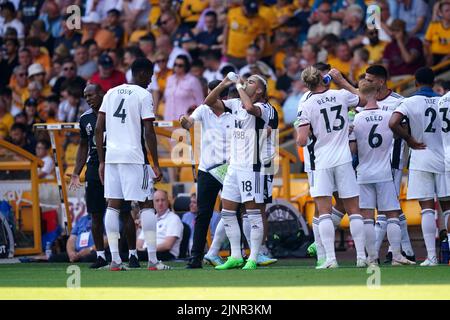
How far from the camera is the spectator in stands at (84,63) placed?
24.8 meters

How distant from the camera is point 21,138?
22562 mm

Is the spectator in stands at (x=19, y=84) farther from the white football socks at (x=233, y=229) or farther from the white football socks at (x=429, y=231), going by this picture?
the white football socks at (x=429, y=231)

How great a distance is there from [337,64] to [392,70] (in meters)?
1.01

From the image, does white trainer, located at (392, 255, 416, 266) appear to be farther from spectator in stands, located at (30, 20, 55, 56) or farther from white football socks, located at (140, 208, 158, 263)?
spectator in stands, located at (30, 20, 55, 56)

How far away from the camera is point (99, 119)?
47.1ft

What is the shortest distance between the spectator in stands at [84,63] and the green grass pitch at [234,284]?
1014 centimetres

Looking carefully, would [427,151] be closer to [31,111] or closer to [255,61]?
[255,61]

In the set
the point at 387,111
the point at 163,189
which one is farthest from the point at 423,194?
the point at 163,189

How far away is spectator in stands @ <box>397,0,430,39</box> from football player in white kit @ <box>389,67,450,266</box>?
7.27 meters

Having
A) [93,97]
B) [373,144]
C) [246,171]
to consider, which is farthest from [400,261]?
[93,97]

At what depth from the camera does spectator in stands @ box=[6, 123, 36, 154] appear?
22.5 metres

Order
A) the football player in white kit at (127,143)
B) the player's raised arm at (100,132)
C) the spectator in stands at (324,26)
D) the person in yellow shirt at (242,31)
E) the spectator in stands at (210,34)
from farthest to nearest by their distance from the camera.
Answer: the spectator in stands at (210,34) → the person in yellow shirt at (242,31) → the spectator in stands at (324,26) → the player's raised arm at (100,132) → the football player in white kit at (127,143)

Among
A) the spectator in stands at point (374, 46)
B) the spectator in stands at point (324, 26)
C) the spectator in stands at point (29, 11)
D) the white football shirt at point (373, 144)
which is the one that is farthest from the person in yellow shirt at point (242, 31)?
the white football shirt at point (373, 144)

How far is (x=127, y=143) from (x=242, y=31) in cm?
977
